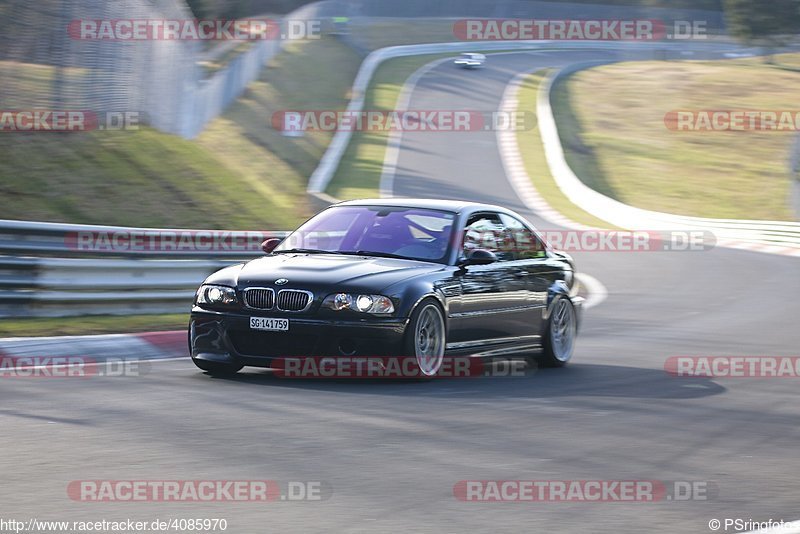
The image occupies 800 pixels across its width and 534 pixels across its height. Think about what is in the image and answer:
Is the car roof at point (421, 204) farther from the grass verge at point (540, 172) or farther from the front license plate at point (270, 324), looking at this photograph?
the grass verge at point (540, 172)

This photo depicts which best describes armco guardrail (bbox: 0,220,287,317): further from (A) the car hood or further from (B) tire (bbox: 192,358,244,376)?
(A) the car hood

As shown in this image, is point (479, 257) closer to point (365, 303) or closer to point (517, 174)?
point (365, 303)

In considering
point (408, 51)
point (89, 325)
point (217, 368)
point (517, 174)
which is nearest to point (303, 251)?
point (217, 368)

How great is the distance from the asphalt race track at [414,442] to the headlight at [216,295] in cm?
57

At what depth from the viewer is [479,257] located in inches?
395

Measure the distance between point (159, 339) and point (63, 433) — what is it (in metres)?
4.54

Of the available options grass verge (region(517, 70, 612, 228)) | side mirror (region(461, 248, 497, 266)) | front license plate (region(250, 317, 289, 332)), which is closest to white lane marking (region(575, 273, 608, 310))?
side mirror (region(461, 248, 497, 266))

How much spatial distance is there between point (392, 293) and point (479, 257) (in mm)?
1150

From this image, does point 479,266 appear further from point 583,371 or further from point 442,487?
point 442,487

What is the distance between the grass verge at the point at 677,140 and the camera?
43000 mm

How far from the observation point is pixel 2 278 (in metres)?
11.9

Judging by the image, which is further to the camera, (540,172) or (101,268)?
(540,172)

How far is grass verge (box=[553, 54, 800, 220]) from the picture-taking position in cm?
4300

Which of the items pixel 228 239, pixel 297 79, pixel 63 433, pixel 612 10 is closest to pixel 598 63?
pixel 612 10
